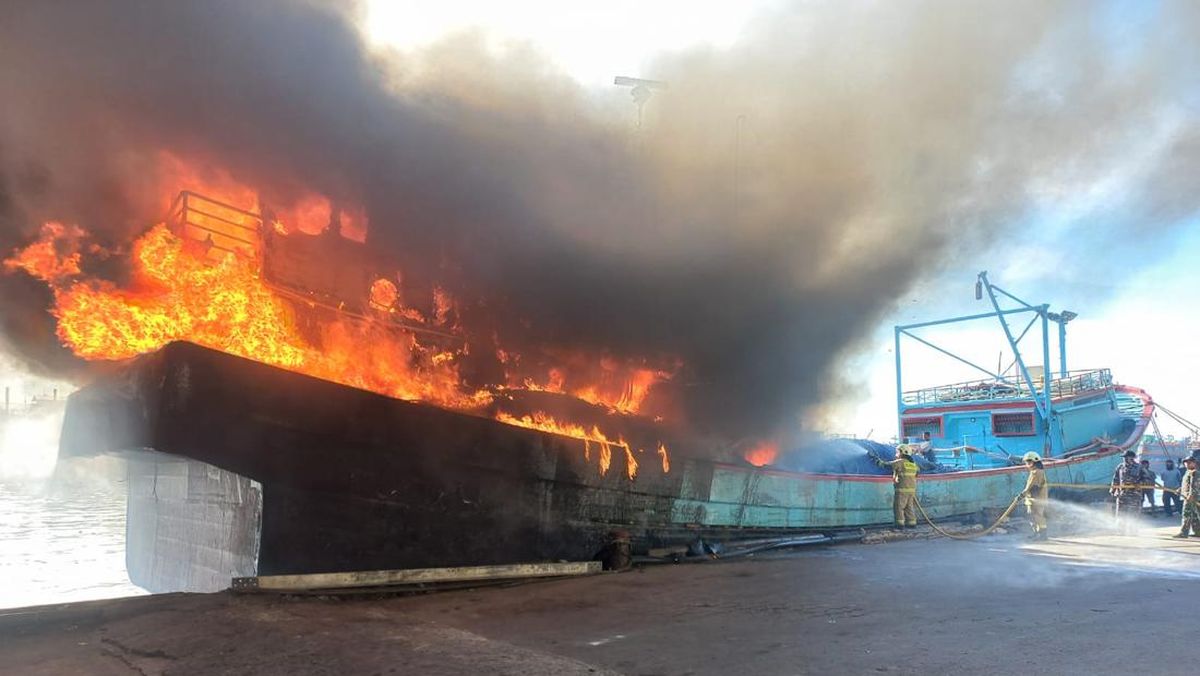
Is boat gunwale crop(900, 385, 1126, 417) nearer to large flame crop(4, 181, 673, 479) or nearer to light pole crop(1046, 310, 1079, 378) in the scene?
light pole crop(1046, 310, 1079, 378)

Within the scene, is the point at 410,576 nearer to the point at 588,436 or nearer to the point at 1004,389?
the point at 588,436

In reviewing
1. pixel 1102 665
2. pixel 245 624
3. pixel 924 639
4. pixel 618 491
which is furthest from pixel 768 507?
pixel 245 624

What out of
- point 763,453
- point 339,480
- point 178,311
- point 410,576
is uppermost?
point 178,311

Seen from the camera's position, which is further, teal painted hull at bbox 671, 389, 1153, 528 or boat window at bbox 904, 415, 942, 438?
boat window at bbox 904, 415, 942, 438

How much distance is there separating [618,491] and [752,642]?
4013 mm

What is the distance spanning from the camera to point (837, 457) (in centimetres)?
1220

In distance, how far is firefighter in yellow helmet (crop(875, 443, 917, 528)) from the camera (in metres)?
12.0

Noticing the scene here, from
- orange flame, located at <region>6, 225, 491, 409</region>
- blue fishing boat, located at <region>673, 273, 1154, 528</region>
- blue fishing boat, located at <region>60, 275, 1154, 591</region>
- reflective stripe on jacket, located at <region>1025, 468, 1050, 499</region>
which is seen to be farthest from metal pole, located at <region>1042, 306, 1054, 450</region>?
orange flame, located at <region>6, 225, 491, 409</region>

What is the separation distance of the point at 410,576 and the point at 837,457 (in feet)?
27.6

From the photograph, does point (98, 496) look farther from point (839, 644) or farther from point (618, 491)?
point (839, 644)

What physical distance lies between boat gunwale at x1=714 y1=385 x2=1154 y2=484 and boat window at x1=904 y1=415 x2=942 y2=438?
1.82m

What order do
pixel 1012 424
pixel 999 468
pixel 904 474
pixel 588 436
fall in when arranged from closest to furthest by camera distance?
pixel 588 436 → pixel 904 474 → pixel 999 468 → pixel 1012 424

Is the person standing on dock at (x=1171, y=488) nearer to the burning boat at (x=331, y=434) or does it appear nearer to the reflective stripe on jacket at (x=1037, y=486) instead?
the reflective stripe on jacket at (x=1037, y=486)

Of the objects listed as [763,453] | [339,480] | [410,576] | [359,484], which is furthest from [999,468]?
[339,480]
